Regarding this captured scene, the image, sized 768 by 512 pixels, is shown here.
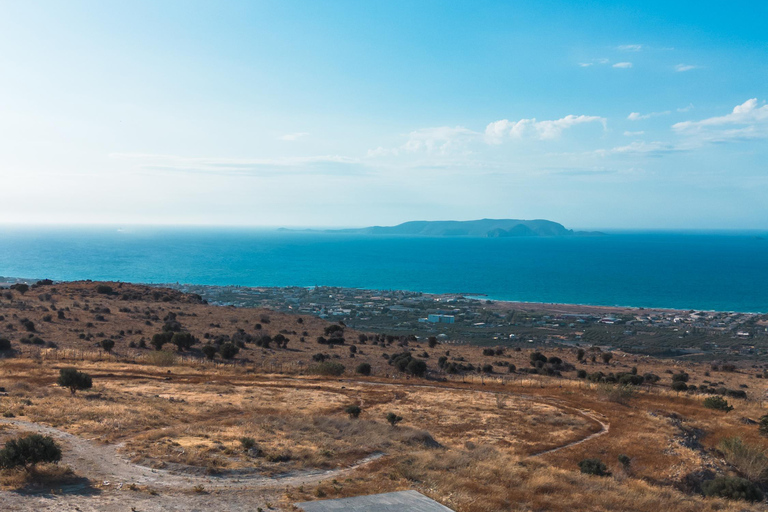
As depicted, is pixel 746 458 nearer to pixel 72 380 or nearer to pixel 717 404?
pixel 717 404

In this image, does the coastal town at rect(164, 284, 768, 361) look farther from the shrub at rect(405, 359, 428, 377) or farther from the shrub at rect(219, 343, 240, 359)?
the shrub at rect(219, 343, 240, 359)

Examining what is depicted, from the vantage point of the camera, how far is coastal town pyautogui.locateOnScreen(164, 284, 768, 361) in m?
78.8

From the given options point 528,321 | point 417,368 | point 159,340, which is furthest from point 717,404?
point 528,321

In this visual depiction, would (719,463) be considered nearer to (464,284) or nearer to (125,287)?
(125,287)

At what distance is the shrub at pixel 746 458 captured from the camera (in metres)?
20.3

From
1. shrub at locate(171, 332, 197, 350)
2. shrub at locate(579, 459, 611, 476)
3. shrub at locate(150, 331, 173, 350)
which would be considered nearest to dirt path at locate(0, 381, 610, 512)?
shrub at locate(579, 459, 611, 476)

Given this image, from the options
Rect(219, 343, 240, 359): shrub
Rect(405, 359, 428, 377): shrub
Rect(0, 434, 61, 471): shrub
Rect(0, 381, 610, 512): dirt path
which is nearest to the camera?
Rect(0, 381, 610, 512): dirt path

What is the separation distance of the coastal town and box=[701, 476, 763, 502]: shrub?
180 feet

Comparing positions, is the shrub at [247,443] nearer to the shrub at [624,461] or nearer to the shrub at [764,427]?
the shrub at [624,461]

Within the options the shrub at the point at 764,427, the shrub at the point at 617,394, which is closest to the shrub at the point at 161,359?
the shrub at the point at 617,394

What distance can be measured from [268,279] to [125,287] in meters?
98.0

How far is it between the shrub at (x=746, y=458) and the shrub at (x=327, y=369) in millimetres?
24806

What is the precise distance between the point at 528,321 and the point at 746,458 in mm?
78554

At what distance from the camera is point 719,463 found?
21969 millimetres
